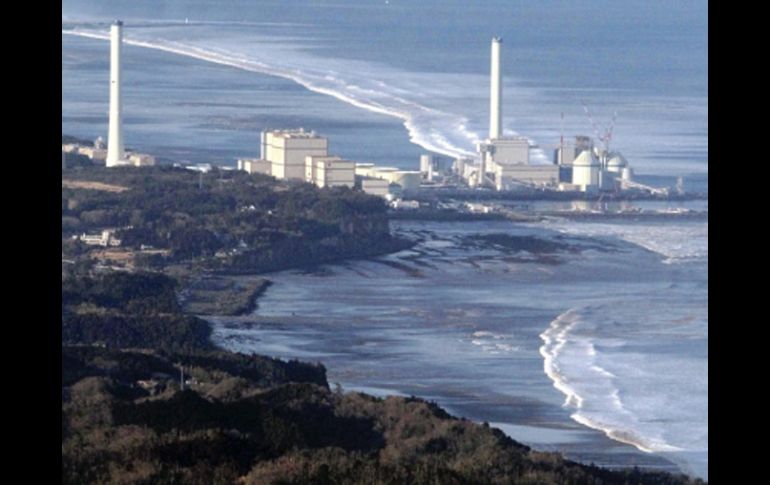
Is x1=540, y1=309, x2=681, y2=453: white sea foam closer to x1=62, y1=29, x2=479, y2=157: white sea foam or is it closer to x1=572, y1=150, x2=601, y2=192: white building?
x1=572, y1=150, x2=601, y2=192: white building

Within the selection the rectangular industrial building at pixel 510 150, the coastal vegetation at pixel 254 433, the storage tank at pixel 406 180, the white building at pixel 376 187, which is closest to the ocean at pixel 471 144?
the coastal vegetation at pixel 254 433

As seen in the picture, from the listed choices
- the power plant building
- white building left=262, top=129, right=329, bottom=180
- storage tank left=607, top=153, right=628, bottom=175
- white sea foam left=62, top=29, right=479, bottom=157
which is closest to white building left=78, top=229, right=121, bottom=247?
white building left=262, top=129, right=329, bottom=180

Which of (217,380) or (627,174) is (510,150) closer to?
(627,174)

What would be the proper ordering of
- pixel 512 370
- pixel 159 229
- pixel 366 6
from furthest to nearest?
1. pixel 366 6
2. pixel 159 229
3. pixel 512 370

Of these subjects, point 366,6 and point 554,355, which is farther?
point 366,6

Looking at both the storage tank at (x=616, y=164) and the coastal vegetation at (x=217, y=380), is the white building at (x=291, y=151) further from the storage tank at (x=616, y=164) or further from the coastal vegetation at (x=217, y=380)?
the storage tank at (x=616, y=164)

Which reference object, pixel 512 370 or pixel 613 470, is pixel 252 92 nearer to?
pixel 512 370
